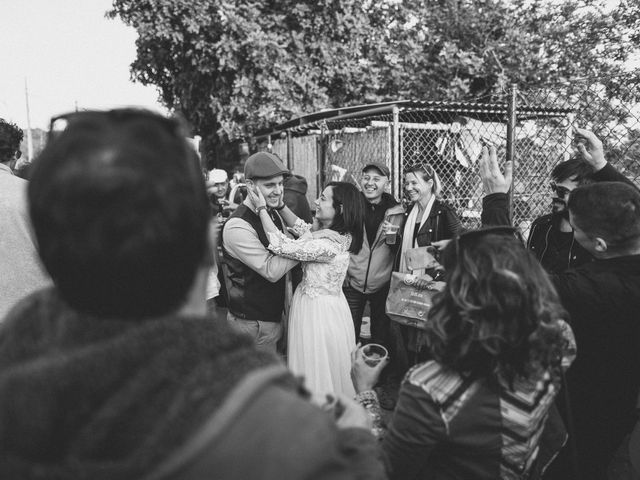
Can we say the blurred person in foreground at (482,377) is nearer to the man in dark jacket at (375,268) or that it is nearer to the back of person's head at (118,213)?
the back of person's head at (118,213)

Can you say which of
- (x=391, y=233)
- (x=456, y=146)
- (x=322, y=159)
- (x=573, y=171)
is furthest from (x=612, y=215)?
(x=322, y=159)

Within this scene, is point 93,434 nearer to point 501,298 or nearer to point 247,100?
point 501,298

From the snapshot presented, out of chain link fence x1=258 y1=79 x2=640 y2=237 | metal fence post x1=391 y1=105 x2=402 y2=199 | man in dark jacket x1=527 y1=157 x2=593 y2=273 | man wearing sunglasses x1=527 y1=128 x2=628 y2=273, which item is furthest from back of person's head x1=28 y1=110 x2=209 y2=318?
metal fence post x1=391 y1=105 x2=402 y2=199

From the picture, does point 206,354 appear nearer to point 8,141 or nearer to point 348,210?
point 8,141

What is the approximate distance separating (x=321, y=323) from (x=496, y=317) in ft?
6.89

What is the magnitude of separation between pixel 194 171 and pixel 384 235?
3837 millimetres

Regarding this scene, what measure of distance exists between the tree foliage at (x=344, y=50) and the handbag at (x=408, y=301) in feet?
26.0

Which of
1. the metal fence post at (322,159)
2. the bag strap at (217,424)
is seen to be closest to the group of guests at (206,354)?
the bag strap at (217,424)

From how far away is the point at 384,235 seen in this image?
178 inches

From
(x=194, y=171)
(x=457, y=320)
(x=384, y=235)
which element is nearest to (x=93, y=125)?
(x=194, y=171)

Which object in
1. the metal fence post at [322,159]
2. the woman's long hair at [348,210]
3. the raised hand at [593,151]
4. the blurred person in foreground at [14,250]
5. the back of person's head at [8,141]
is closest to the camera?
the blurred person in foreground at [14,250]

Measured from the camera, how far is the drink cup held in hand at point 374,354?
1761 mm

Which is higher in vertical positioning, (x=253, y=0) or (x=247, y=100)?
(x=253, y=0)

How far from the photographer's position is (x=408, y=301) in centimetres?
369
